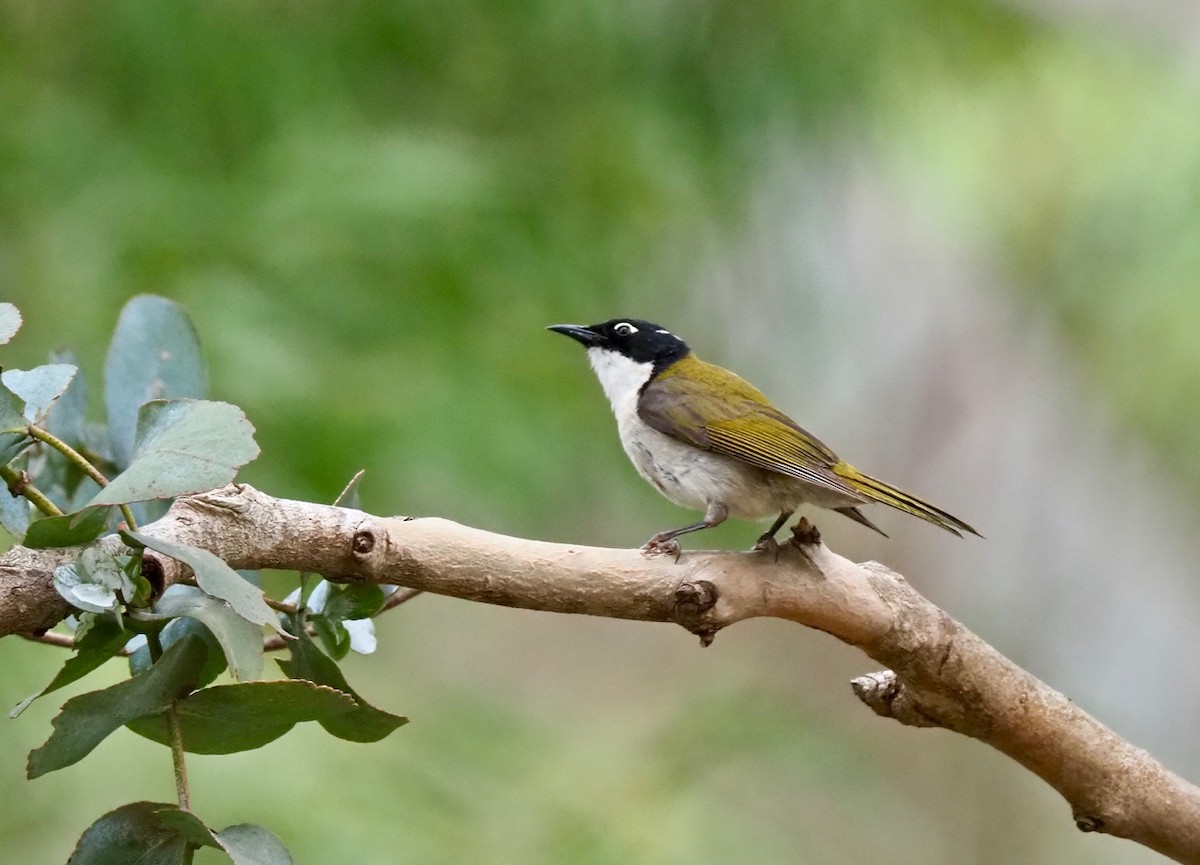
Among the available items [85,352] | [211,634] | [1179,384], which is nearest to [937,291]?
[1179,384]

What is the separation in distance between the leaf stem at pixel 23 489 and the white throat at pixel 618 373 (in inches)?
82.8

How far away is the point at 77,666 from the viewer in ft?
4.21

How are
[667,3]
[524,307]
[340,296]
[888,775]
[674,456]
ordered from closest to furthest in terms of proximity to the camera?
[674,456] → [340,296] → [524,307] → [667,3] → [888,775]

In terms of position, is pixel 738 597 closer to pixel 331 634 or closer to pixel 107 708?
pixel 331 634

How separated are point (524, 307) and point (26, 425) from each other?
8.50 ft

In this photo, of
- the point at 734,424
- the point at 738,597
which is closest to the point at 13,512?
the point at 738,597

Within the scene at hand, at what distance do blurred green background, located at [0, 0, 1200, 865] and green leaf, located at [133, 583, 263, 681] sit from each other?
5.96 ft

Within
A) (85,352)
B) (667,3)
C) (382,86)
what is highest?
(667,3)

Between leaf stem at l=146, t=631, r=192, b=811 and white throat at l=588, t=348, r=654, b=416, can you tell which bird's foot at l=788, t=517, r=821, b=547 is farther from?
white throat at l=588, t=348, r=654, b=416

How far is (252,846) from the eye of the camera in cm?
127

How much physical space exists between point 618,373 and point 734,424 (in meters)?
0.66

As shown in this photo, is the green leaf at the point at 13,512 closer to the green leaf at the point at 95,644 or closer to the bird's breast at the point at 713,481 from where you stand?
the green leaf at the point at 95,644

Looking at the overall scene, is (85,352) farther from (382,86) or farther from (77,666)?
(77,666)

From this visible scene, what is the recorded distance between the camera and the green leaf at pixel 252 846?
1242mm
